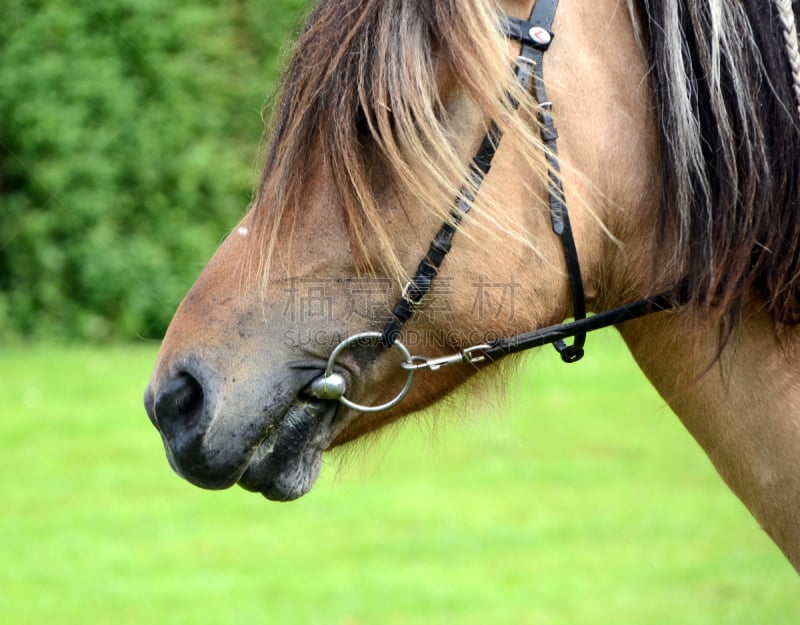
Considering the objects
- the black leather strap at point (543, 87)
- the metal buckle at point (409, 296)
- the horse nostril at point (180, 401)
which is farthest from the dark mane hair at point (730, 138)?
the horse nostril at point (180, 401)

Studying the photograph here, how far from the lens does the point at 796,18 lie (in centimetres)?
185

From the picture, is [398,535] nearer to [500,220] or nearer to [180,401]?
[180,401]

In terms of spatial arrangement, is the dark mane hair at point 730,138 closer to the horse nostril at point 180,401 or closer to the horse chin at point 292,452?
the horse chin at point 292,452

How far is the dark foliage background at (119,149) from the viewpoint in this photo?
29.2ft

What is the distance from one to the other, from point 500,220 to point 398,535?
4.46 m

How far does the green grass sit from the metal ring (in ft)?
10.6

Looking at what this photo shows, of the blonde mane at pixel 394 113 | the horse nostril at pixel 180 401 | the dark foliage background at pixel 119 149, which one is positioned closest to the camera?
the blonde mane at pixel 394 113

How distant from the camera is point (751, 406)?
6.30 ft

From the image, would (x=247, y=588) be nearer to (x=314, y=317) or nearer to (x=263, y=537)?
(x=263, y=537)

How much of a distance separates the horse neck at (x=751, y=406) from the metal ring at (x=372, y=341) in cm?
57

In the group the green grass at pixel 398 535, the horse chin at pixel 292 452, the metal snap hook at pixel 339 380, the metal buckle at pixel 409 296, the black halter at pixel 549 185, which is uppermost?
the black halter at pixel 549 185

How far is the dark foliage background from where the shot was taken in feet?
29.2

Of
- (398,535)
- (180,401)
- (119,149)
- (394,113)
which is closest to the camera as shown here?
(394,113)

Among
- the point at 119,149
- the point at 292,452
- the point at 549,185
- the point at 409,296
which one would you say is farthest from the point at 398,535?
the point at 119,149
